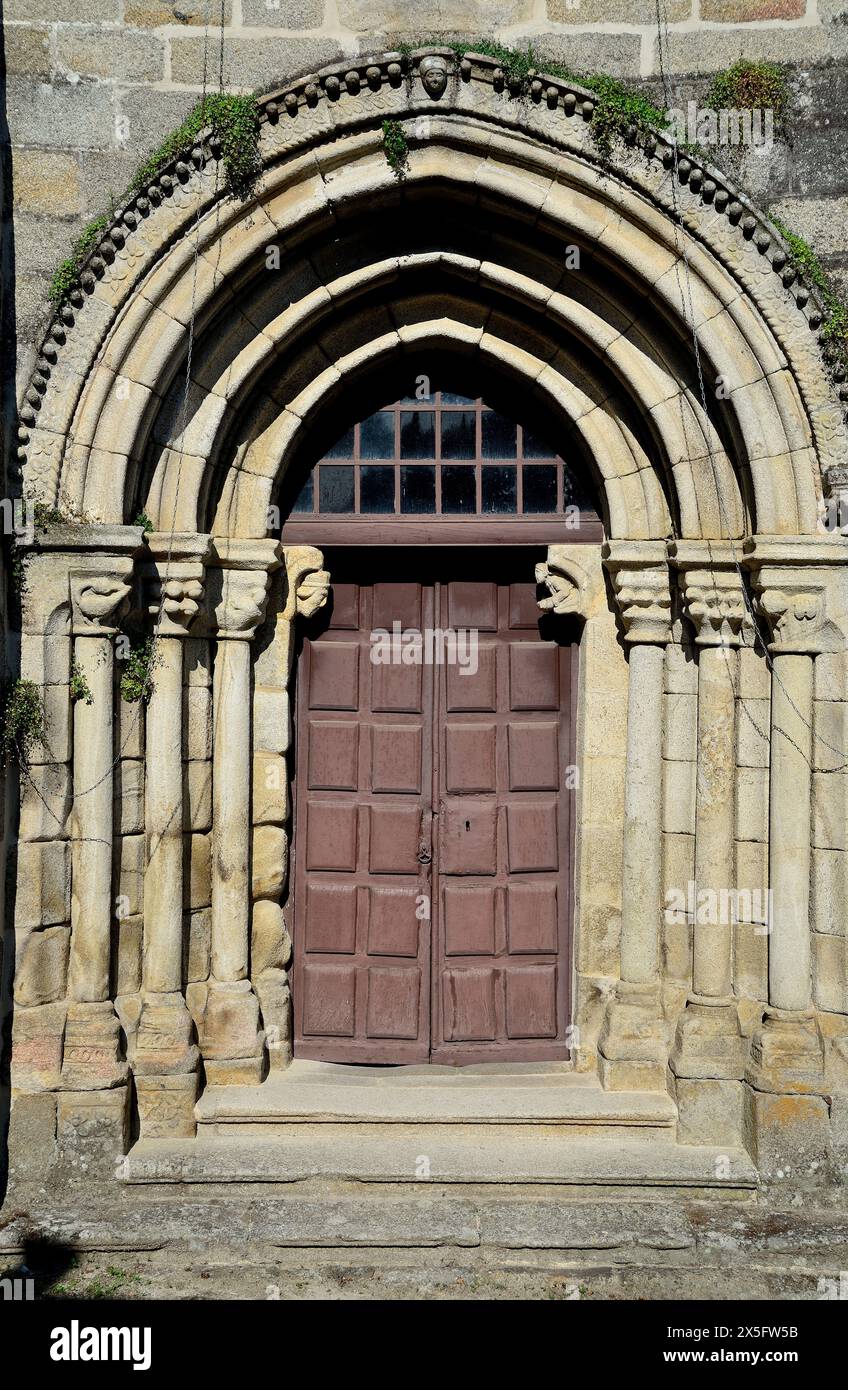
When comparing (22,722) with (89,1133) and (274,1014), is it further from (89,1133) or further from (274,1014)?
(274,1014)

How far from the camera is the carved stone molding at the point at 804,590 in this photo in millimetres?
5207

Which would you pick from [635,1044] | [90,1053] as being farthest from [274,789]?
[635,1044]

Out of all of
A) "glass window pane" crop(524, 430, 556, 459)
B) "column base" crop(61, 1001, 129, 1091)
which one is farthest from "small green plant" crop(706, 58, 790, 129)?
"column base" crop(61, 1001, 129, 1091)

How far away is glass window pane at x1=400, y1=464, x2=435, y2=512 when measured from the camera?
6.07m

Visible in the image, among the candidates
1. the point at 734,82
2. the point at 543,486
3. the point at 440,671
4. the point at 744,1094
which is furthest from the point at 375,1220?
the point at 734,82

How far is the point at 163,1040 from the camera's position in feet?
17.9

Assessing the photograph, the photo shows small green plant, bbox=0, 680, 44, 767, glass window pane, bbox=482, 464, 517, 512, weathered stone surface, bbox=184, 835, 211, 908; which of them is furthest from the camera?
glass window pane, bbox=482, 464, 517, 512

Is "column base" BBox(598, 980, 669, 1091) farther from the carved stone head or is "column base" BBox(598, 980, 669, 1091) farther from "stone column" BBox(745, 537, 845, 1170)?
the carved stone head

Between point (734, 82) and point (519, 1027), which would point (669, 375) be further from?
point (519, 1027)

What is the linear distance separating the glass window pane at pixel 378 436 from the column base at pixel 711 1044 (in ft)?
10.5

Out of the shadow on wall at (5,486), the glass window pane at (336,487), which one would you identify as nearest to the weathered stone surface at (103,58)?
the shadow on wall at (5,486)

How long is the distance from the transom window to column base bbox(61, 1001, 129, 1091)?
270cm

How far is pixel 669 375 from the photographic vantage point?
559 cm

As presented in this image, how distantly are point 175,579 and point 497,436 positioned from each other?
187 cm
